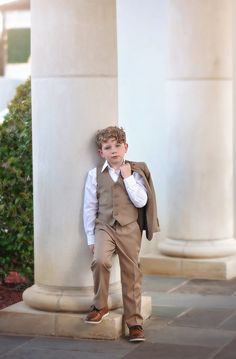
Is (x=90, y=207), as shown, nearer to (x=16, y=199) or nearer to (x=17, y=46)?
(x=16, y=199)

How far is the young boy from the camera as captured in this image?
7.63m

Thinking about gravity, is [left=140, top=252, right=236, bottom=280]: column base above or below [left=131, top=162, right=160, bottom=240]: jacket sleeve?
below

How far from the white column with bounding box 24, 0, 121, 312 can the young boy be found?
148 mm

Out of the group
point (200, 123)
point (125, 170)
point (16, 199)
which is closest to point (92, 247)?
point (125, 170)

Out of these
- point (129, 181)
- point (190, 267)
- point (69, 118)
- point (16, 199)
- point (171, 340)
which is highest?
point (69, 118)

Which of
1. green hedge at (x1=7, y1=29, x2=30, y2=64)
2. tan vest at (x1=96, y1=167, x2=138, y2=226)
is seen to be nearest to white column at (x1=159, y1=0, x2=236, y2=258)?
tan vest at (x1=96, y1=167, x2=138, y2=226)

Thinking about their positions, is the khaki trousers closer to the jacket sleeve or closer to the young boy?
the young boy

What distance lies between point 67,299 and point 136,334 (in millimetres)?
648

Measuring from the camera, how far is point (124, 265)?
25.3 feet

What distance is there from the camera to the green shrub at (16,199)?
931 centimetres

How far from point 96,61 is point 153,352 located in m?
2.35

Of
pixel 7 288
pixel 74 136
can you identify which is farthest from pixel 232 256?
pixel 74 136

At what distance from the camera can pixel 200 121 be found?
34.5 ft

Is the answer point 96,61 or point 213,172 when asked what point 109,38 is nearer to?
point 96,61
